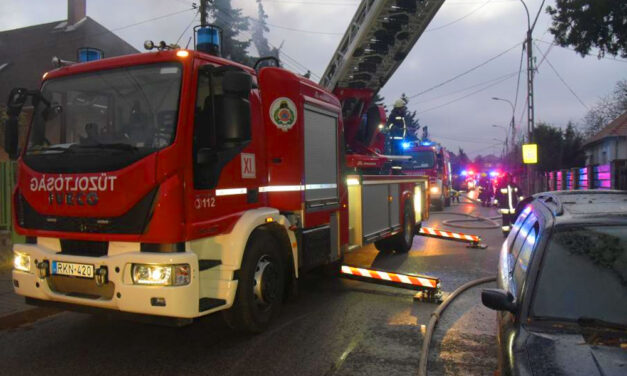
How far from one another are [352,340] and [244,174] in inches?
74.8

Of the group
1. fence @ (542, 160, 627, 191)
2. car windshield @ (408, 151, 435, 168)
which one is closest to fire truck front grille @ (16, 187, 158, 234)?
fence @ (542, 160, 627, 191)

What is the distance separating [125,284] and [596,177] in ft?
59.1

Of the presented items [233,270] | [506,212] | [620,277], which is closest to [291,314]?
[233,270]

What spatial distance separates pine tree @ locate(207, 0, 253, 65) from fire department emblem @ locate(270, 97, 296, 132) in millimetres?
25397

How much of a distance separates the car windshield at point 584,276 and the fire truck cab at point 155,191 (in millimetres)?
2466

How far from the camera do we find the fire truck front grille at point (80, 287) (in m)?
3.94

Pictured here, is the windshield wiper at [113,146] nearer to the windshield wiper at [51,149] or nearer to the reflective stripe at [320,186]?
the windshield wiper at [51,149]

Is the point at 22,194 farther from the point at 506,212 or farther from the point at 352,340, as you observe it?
the point at 506,212

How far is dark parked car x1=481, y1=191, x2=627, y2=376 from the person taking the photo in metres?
2.40

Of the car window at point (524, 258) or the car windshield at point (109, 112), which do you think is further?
the car windshield at point (109, 112)

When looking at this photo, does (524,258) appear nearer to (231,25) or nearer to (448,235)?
(448,235)

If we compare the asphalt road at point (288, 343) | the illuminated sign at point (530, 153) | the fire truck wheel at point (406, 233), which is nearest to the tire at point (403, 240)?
the fire truck wheel at point (406, 233)

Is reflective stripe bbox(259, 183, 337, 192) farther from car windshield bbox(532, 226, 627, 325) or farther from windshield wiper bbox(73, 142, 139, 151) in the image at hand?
car windshield bbox(532, 226, 627, 325)

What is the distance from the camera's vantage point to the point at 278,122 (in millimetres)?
5309
